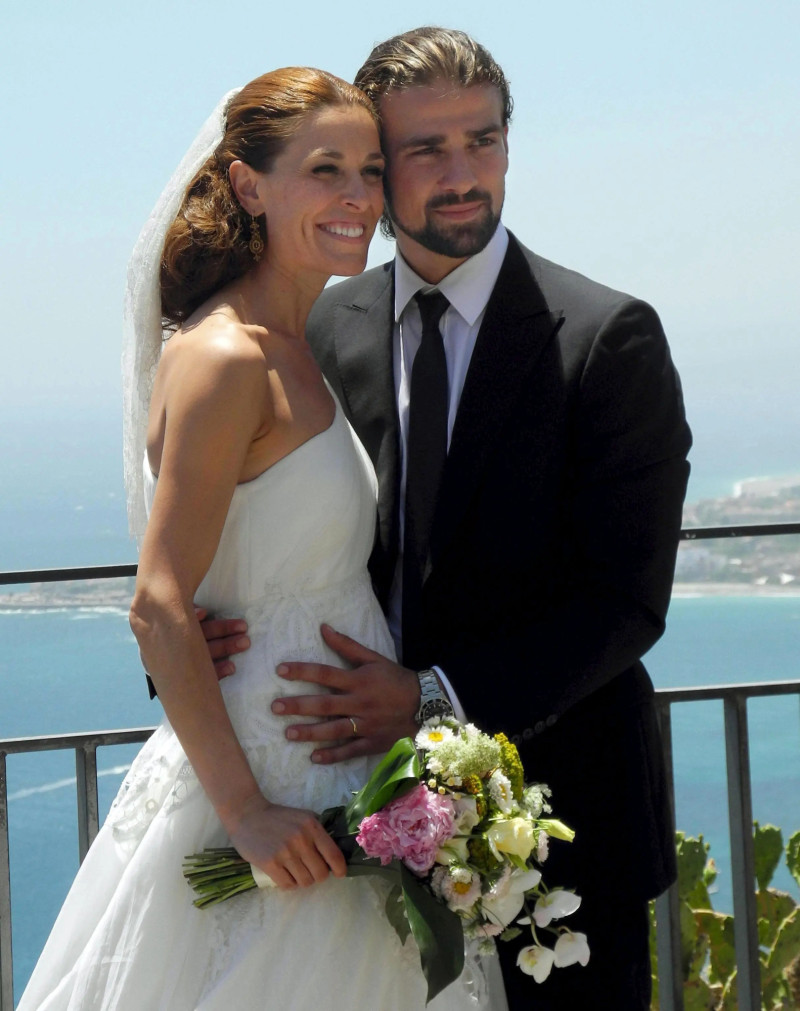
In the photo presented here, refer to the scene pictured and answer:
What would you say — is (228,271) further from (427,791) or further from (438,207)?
(427,791)

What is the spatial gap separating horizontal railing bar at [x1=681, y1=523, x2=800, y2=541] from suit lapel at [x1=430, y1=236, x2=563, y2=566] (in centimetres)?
88

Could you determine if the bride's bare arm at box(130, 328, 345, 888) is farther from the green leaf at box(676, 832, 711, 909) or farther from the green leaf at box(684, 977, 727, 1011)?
the green leaf at box(684, 977, 727, 1011)

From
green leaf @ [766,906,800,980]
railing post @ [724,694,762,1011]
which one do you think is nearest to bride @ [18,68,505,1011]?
railing post @ [724,694,762,1011]

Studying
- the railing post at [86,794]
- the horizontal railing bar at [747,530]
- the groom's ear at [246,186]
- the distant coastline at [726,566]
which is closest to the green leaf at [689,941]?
the distant coastline at [726,566]

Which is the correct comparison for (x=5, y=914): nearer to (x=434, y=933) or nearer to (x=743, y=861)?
(x=434, y=933)

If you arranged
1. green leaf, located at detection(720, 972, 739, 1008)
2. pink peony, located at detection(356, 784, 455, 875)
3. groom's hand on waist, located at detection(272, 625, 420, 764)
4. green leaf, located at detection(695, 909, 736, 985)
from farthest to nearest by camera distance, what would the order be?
green leaf, located at detection(720, 972, 739, 1008), green leaf, located at detection(695, 909, 736, 985), groom's hand on waist, located at detection(272, 625, 420, 764), pink peony, located at detection(356, 784, 455, 875)

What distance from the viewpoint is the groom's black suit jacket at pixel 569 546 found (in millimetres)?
2197

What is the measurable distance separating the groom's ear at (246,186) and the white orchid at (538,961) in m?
1.30

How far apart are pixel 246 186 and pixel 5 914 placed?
1.79 m

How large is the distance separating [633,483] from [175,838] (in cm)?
96

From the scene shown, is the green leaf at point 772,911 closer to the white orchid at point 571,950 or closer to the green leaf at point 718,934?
the green leaf at point 718,934

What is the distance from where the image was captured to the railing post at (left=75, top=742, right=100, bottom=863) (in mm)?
2904

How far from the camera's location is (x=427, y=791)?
1809 mm

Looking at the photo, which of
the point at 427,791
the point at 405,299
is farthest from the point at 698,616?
the point at 427,791
